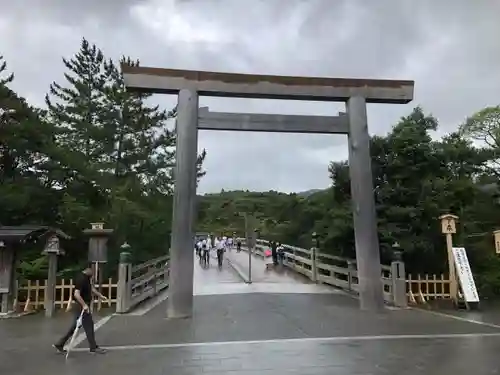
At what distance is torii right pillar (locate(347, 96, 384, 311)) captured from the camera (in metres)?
12.7

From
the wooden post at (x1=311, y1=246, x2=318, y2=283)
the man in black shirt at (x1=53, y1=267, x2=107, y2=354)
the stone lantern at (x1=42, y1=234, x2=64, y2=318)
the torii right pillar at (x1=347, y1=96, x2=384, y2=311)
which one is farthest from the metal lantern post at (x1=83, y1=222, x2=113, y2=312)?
the wooden post at (x1=311, y1=246, x2=318, y2=283)

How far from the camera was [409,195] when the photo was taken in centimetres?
1633

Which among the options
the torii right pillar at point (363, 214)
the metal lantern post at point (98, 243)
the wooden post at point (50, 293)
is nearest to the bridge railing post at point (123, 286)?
the metal lantern post at point (98, 243)

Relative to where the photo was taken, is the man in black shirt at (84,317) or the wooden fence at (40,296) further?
the wooden fence at (40,296)

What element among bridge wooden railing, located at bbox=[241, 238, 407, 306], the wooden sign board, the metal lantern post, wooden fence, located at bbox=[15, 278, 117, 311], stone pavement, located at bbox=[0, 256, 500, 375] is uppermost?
the wooden sign board

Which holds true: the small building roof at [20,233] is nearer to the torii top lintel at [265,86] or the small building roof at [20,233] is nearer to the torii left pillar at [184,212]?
the torii left pillar at [184,212]

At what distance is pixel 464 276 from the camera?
13.6 m

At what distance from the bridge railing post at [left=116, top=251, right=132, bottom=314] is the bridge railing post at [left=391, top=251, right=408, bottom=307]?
726 centimetres

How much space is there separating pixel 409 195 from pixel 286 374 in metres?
11.4

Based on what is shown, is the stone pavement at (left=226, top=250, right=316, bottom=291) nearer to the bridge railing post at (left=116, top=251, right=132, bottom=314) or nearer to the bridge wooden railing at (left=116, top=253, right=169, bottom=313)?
the bridge wooden railing at (left=116, top=253, right=169, bottom=313)

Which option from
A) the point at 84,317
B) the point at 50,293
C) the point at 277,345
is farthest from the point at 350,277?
the point at 84,317

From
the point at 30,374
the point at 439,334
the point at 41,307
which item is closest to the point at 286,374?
the point at 30,374

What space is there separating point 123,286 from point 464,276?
9302mm

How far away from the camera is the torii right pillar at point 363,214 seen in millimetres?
12688
